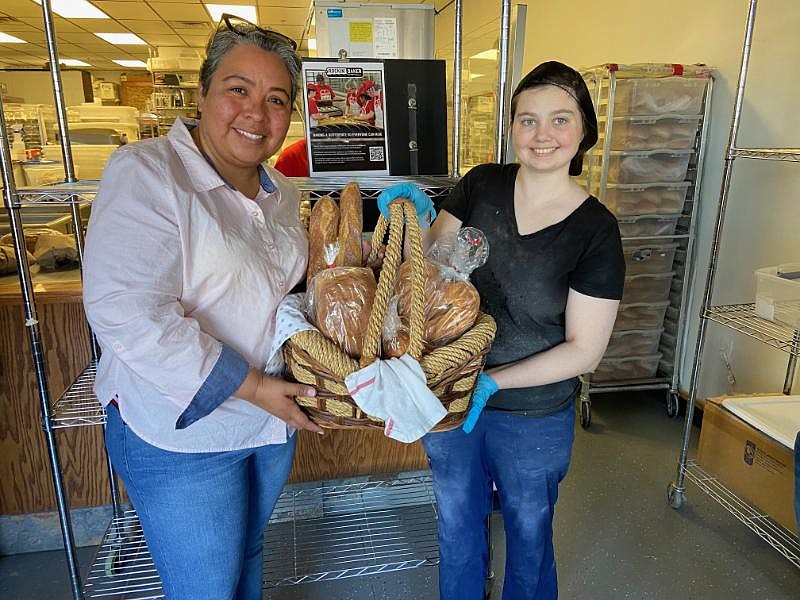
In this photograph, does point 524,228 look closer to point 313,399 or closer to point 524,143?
point 524,143

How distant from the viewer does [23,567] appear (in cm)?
183

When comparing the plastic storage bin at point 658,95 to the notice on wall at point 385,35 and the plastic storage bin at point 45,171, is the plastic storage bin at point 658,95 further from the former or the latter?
the plastic storage bin at point 45,171

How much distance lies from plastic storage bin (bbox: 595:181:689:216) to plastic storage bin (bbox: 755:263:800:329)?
2.81 ft

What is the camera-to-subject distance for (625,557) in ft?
6.30

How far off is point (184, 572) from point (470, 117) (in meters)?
3.09

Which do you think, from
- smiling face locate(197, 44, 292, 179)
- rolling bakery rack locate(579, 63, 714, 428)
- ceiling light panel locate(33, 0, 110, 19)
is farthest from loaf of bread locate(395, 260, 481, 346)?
ceiling light panel locate(33, 0, 110, 19)

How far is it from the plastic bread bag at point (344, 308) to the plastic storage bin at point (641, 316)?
2268 mm

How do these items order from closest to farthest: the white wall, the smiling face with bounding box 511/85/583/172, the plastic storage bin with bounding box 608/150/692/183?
the smiling face with bounding box 511/85/583/172 < the white wall < the plastic storage bin with bounding box 608/150/692/183

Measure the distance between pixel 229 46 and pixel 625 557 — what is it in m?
1.93

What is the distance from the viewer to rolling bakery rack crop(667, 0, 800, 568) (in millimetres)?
1746

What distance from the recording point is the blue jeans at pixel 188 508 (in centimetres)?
101

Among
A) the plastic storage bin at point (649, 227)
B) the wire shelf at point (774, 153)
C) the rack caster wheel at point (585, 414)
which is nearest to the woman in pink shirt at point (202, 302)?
the wire shelf at point (774, 153)

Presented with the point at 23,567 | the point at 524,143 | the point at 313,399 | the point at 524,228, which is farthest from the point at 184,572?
the point at 23,567

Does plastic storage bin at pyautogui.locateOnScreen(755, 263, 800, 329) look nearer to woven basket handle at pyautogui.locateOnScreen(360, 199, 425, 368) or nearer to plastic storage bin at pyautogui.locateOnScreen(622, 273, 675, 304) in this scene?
plastic storage bin at pyautogui.locateOnScreen(622, 273, 675, 304)
